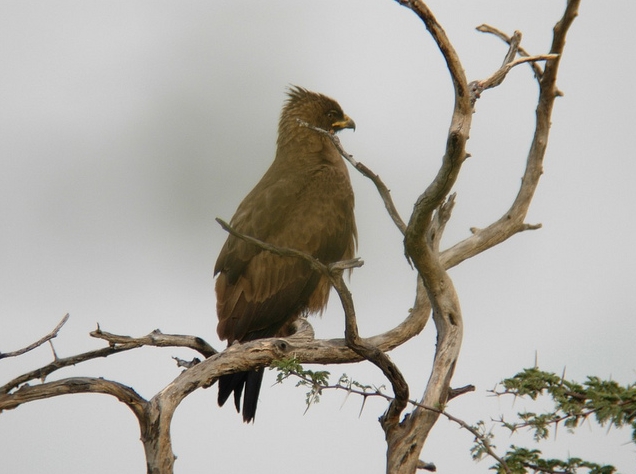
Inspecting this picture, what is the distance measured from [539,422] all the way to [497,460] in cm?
21

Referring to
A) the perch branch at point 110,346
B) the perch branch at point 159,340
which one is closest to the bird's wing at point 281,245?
the perch branch at point 159,340

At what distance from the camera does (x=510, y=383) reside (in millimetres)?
3586

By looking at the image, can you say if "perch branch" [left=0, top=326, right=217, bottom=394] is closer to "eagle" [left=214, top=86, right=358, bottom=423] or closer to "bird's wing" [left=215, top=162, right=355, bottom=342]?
"eagle" [left=214, top=86, right=358, bottom=423]

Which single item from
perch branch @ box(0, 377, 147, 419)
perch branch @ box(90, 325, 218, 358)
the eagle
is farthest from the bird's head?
perch branch @ box(0, 377, 147, 419)

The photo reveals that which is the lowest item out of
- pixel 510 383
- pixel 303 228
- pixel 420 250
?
pixel 510 383

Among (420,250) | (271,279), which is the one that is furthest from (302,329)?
(420,250)

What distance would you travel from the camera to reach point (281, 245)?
5746 mm

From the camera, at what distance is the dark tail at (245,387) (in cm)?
527

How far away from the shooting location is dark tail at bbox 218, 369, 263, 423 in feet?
17.3

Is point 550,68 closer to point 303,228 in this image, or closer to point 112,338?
point 303,228

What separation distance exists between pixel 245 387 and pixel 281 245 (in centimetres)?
92

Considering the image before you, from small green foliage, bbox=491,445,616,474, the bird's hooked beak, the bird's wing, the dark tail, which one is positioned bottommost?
small green foliage, bbox=491,445,616,474

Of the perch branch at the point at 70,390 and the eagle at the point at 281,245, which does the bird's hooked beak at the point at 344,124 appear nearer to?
the eagle at the point at 281,245

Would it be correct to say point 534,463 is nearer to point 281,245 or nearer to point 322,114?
point 281,245
